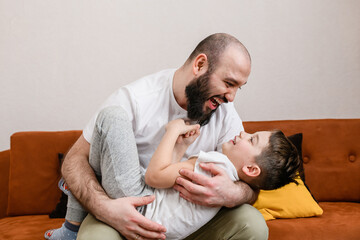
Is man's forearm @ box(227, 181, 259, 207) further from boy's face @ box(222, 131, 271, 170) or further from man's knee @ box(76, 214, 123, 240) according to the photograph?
man's knee @ box(76, 214, 123, 240)

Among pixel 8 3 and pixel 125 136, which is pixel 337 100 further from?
pixel 8 3

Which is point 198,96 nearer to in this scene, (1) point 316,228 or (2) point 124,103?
(2) point 124,103

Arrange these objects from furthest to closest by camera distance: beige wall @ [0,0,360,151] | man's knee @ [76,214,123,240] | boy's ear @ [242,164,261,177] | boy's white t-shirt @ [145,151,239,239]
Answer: beige wall @ [0,0,360,151]
boy's ear @ [242,164,261,177]
boy's white t-shirt @ [145,151,239,239]
man's knee @ [76,214,123,240]

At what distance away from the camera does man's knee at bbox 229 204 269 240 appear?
1336 millimetres

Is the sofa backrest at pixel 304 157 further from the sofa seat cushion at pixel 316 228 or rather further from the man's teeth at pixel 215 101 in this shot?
the man's teeth at pixel 215 101

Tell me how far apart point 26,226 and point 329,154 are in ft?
6.09

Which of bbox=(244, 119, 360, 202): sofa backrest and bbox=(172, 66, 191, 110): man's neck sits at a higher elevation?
bbox=(172, 66, 191, 110): man's neck

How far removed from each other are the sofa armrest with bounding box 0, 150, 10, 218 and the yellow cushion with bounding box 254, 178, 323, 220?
1.52 m

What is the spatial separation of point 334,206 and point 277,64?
1092 mm

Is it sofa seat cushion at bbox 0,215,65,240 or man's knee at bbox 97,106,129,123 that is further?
sofa seat cushion at bbox 0,215,65,240

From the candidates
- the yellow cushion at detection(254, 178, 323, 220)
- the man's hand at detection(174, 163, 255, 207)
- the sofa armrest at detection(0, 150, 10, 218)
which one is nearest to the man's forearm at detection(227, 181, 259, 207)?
the man's hand at detection(174, 163, 255, 207)

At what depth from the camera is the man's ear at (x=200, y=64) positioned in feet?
5.30

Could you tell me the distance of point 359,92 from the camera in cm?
273

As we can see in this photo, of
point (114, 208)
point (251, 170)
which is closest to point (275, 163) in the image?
point (251, 170)
